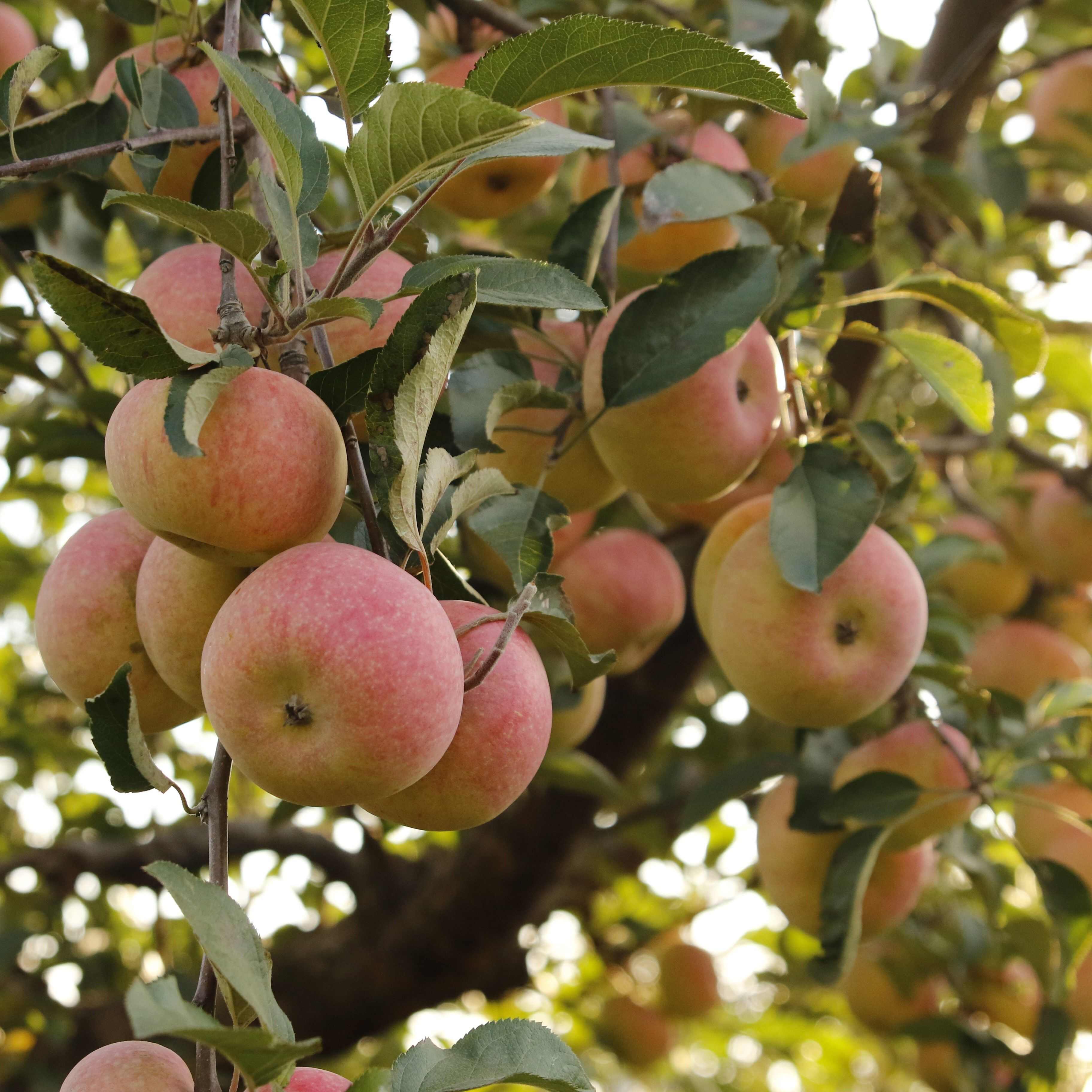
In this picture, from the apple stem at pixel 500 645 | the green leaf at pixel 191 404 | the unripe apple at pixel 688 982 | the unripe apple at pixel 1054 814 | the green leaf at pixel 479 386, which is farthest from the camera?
the unripe apple at pixel 688 982

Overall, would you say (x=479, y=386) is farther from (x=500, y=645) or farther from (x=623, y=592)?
(x=623, y=592)

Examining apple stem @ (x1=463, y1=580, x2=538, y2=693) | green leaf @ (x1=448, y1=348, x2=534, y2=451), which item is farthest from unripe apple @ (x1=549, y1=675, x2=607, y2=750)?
apple stem @ (x1=463, y1=580, x2=538, y2=693)

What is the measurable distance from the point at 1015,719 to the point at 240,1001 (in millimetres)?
1251

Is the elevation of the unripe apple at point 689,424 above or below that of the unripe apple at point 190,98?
below

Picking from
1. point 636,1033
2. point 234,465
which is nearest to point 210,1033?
point 234,465

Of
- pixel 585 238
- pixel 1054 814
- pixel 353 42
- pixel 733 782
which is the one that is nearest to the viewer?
pixel 353 42

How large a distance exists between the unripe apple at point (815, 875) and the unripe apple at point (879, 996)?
0.93 m

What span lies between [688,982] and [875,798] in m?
1.77

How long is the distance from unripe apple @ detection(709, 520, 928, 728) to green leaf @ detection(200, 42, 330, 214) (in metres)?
0.55

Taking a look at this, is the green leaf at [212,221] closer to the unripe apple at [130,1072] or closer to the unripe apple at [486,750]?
the unripe apple at [486,750]

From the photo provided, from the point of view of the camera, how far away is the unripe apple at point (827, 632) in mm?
1148

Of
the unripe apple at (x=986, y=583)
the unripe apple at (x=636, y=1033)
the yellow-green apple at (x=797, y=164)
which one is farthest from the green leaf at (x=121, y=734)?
the unripe apple at (x=636, y=1033)

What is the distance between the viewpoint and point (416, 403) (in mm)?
721

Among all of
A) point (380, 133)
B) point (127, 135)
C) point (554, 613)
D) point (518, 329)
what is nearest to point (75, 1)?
point (127, 135)
